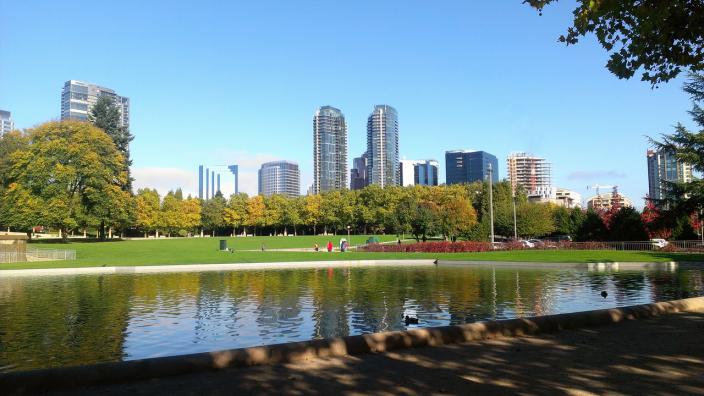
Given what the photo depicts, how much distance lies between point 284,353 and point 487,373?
2.99 meters

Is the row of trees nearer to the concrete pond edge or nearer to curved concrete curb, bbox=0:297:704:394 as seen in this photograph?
the concrete pond edge

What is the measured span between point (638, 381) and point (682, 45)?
7.15m

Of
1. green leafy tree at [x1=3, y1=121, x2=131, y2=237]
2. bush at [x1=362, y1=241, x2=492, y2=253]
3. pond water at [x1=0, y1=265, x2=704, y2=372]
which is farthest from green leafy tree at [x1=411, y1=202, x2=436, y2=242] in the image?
green leafy tree at [x1=3, y1=121, x2=131, y2=237]

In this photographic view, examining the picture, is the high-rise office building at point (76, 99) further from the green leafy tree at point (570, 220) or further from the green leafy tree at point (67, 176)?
the green leafy tree at point (570, 220)

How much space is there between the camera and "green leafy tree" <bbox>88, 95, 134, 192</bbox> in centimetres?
9725

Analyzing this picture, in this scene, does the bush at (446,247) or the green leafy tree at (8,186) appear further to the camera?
the green leafy tree at (8,186)

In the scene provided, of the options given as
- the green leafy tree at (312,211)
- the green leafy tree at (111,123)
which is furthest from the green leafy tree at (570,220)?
the green leafy tree at (111,123)

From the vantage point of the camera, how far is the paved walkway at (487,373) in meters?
6.55

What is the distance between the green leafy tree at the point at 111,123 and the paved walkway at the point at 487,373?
97.3 m

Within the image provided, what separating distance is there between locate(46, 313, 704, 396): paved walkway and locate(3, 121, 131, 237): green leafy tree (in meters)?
67.0

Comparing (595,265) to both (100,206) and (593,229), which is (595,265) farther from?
(100,206)

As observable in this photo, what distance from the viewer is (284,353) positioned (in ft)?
26.1

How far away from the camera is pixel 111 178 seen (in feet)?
241

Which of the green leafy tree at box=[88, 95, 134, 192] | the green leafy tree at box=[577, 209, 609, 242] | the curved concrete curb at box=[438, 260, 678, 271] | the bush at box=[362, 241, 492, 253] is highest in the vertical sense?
the green leafy tree at box=[88, 95, 134, 192]
